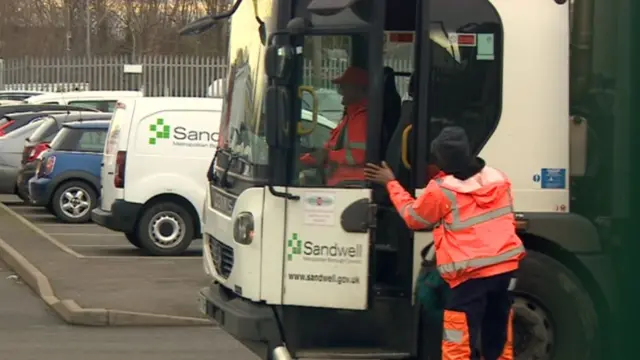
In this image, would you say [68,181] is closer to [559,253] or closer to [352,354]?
[352,354]

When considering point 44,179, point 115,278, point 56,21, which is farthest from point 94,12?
point 115,278

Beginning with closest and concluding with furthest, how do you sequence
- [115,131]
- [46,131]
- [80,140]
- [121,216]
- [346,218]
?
1. [346,218]
2. [121,216]
3. [115,131]
4. [80,140]
5. [46,131]

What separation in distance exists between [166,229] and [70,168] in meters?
A: 4.03

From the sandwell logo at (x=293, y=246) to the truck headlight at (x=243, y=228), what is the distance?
0.25 meters

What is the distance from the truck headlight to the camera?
6797 mm

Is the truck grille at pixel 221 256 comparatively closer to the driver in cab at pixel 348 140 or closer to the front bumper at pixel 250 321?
the front bumper at pixel 250 321

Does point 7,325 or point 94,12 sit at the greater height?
point 94,12

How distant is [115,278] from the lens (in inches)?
490

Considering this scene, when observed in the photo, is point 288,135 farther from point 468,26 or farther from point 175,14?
point 175,14

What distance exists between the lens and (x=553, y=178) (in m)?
6.68

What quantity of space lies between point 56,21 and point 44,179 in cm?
4380

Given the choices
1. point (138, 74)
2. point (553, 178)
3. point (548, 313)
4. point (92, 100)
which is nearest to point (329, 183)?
point (553, 178)

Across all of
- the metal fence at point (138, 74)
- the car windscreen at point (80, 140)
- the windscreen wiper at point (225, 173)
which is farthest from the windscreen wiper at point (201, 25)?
the metal fence at point (138, 74)

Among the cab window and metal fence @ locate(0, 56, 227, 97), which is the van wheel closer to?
the cab window
